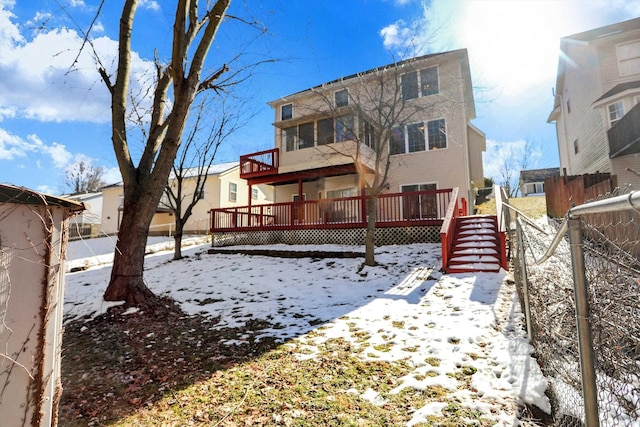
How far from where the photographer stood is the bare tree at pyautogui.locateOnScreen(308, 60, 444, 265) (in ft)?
29.7

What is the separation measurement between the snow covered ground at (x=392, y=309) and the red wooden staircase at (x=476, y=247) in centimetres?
48

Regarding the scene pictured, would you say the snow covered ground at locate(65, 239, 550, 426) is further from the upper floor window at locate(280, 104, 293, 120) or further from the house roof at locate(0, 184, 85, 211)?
the upper floor window at locate(280, 104, 293, 120)

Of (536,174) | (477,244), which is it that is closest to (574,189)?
(477,244)

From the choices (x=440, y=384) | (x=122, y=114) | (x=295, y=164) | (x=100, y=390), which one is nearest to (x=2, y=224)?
(x=100, y=390)

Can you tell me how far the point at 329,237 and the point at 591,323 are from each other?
11.1 metres

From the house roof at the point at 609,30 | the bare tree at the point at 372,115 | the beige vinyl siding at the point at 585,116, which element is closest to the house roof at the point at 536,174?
the beige vinyl siding at the point at 585,116

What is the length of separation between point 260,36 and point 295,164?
826cm

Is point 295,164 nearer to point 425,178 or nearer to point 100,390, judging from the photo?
point 425,178

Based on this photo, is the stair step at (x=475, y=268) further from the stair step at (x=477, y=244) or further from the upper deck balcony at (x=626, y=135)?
the upper deck balcony at (x=626, y=135)

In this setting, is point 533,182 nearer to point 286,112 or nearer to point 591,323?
point 286,112

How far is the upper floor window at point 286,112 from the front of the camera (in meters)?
17.3

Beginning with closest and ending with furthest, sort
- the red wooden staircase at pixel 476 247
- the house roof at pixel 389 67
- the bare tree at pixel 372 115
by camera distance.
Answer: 1. the red wooden staircase at pixel 476 247
2. the bare tree at pixel 372 115
3. the house roof at pixel 389 67

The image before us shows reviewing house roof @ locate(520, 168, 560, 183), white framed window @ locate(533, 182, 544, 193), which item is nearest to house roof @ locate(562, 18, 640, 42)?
white framed window @ locate(533, 182, 544, 193)

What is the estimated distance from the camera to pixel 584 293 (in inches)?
60.9
